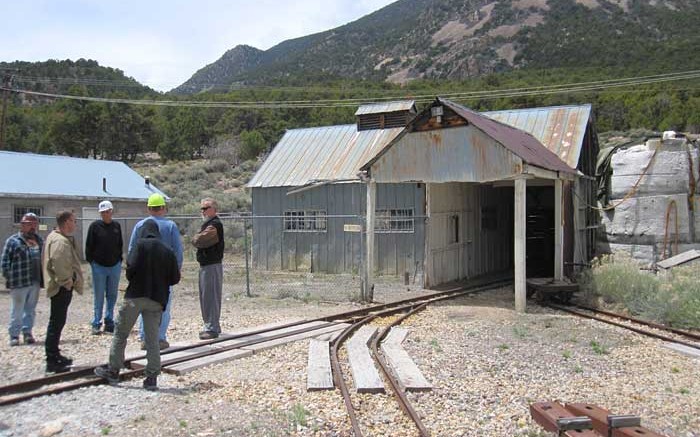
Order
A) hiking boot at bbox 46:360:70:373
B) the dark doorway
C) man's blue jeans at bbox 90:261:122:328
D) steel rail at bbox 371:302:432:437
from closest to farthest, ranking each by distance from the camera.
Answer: steel rail at bbox 371:302:432:437 < hiking boot at bbox 46:360:70:373 < man's blue jeans at bbox 90:261:122:328 < the dark doorway

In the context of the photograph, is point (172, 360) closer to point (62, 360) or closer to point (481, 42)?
point (62, 360)

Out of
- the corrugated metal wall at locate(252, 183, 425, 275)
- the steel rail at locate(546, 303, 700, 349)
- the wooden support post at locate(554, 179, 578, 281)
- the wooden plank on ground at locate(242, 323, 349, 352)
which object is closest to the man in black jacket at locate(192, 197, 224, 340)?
the wooden plank on ground at locate(242, 323, 349, 352)

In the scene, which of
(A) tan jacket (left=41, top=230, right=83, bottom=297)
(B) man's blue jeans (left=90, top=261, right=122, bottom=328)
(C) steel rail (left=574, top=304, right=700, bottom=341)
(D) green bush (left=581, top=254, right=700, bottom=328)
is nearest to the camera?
(A) tan jacket (left=41, top=230, right=83, bottom=297)

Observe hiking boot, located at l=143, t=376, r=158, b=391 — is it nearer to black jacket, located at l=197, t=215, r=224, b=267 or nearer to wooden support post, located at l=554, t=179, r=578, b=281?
black jacket, located at l=197, t=215, r=224, b=267

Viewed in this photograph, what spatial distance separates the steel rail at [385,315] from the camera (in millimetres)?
5637

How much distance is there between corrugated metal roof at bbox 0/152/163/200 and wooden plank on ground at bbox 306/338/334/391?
17222mm

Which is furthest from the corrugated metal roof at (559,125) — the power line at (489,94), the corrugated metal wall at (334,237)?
the power line at (489,94)

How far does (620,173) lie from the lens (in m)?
18.2

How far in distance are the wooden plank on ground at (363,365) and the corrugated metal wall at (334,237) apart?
8.76 meters

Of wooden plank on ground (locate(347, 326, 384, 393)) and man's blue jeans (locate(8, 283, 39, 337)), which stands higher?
man's blue jeans (locate(8, 283, 39, 337))

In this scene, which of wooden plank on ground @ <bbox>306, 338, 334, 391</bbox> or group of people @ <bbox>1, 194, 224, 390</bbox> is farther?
wooden plank on ground @ <bbox>306, 338, 334, 391</bbox>

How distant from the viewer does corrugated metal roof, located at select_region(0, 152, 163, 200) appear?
22.1 metres

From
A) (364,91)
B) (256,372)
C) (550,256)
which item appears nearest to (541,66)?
(364,91)

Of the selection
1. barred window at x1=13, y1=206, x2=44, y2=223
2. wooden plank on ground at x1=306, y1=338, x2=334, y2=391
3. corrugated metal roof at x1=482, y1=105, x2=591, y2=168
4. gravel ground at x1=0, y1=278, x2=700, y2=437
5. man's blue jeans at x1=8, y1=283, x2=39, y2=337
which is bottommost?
gravel ground at x1=0, y1=278, x2=700, y2=437
